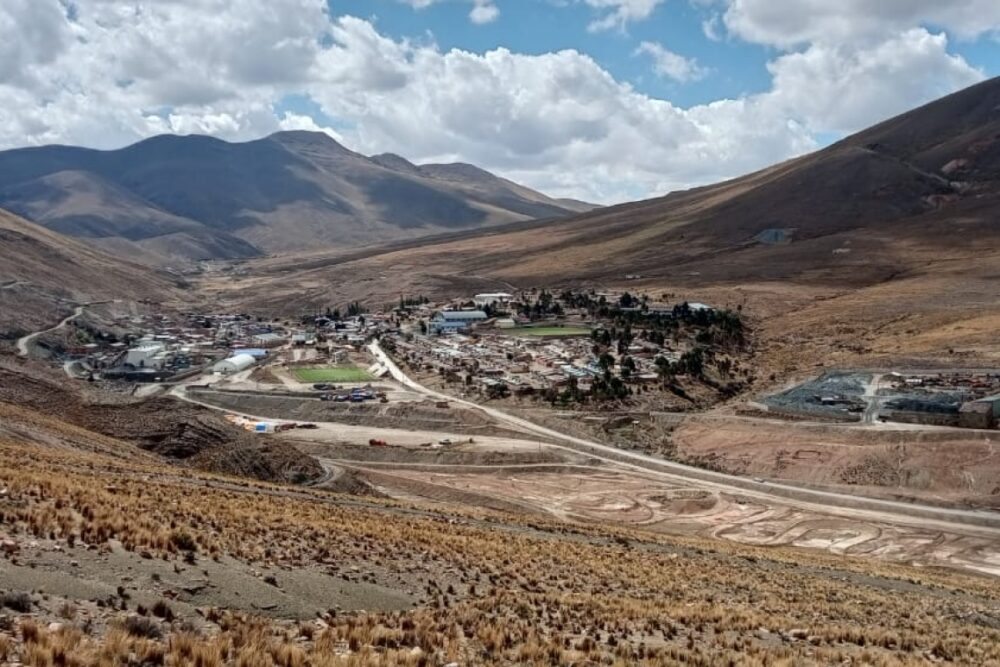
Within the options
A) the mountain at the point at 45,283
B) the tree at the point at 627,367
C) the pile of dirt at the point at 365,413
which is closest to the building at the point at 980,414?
the tree at the point at 627,367

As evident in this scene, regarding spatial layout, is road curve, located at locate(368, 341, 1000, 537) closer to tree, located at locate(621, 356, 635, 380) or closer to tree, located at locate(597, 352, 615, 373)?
tree, located at locate(621, 356, 635, 380)

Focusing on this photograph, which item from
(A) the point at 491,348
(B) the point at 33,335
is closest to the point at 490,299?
(A) the point at 491,348

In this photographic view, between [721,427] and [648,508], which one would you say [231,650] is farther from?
[721,427]

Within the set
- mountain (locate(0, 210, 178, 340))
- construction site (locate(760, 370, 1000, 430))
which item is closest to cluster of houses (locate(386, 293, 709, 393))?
construction site (locate(760, 370, 1000, 430))

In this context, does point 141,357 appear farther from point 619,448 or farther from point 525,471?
point 619,448

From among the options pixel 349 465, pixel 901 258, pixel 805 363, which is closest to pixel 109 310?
pixel 349 465

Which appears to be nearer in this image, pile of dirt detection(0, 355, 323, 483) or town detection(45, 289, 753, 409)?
pile of dirt detection(0, 355, 323, 483)
